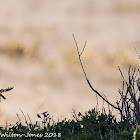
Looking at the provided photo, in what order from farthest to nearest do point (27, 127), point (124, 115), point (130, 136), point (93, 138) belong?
point (27, 127), point (124, 115), point (93, 138), point (130, 136)

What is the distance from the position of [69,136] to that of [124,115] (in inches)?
41.6

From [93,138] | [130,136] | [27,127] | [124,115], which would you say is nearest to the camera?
[130,136]

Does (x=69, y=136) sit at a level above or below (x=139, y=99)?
below

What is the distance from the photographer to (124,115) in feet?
17.6

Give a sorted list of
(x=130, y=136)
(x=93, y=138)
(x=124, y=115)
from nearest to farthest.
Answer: (x=130, y=136)
(x=93, y=138)
(x=124, y=115)

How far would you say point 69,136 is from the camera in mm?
5242

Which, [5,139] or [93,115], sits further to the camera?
[93,115]

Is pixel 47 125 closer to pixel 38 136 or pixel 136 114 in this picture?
pixel 38 136

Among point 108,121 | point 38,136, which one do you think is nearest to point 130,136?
point 108,121

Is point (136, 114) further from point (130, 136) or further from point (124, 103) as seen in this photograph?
point (130, 136)

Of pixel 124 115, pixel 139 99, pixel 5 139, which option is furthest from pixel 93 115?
pixel 5 139

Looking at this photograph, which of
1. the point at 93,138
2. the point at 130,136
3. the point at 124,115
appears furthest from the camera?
the point at 124,115

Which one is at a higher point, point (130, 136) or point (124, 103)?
point (124, 103)

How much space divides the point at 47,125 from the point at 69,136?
2.23 feet
